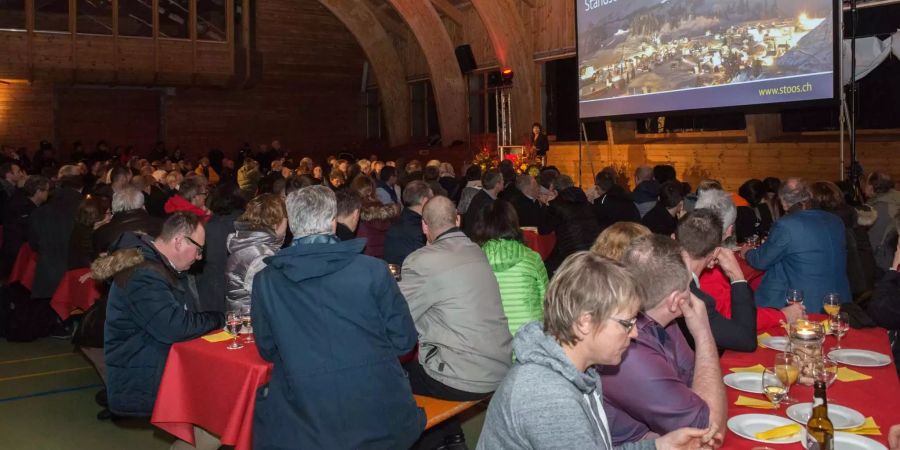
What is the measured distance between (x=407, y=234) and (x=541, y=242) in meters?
2.31

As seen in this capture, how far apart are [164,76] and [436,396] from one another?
639 inches

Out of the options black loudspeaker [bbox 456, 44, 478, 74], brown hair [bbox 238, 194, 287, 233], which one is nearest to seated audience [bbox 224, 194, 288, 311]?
brown hair [bbox 238, 194, 287, 233]

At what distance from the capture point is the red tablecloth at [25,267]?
23.8 ft

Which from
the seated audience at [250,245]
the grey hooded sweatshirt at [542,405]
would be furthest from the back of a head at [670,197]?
the grey hooded sweatshirt at [542,405]

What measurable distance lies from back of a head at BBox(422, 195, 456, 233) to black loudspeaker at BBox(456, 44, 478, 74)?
1315 cm

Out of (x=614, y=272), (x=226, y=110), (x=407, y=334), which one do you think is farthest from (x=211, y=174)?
(x=614, y=272)

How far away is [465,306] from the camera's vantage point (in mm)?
3652

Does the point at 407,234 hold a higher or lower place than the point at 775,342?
higher

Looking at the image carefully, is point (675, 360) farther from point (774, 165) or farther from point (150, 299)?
point (774, 165)

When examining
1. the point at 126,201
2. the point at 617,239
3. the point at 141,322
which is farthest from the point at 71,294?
the point at 617,239

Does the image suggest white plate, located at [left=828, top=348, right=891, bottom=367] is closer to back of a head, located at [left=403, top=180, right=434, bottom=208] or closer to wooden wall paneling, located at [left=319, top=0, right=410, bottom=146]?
back of a head, located at [left=403, top=180, right=434, bottom=208]

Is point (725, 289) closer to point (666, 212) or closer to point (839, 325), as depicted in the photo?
point (839, 325)

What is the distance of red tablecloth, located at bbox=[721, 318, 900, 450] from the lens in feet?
8.04

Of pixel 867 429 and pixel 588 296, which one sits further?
pixel 867 429
